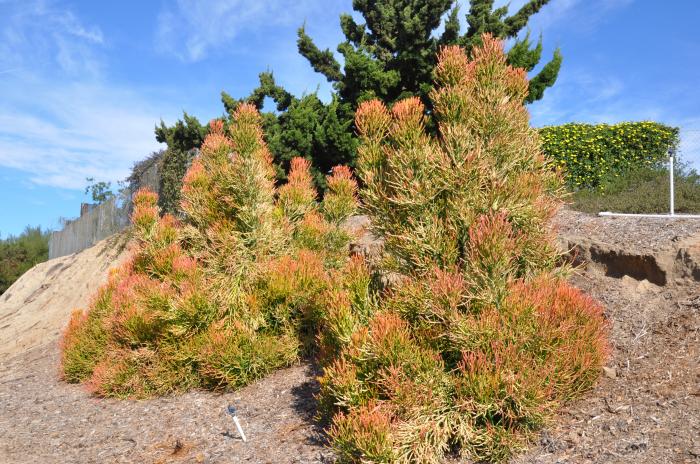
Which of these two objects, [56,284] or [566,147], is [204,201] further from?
[56,284]

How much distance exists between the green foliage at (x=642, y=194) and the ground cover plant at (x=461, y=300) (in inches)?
213

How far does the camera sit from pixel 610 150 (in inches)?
512

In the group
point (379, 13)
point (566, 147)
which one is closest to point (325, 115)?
point (379, 13)

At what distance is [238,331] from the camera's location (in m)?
6.48

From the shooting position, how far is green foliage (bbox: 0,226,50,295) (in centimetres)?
2948

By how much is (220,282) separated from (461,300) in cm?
332

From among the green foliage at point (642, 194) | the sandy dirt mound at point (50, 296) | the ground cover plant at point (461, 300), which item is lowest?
the sandy dirt mound at point (50, 296)

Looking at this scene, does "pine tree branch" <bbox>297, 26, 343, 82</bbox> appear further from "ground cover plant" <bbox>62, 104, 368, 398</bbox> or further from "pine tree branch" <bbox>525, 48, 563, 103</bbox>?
"ground cover plant" <bbox>62, 104, 368, 398</bbox>

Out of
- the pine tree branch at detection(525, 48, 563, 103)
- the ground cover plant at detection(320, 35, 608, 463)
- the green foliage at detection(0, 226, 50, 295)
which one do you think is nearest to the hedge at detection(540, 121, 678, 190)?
the pine tree branch at detection(525, 48, 563, 103)

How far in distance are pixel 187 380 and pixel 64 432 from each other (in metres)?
1.39

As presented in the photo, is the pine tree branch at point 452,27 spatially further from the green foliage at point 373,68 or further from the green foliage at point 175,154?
the green foliage at point 175,154

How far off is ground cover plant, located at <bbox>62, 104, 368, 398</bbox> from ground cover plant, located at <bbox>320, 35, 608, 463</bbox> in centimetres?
131

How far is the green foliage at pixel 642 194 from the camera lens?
10.0m

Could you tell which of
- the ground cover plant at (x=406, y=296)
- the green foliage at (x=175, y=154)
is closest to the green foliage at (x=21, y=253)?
the green foliage at (x=175, y=154)
